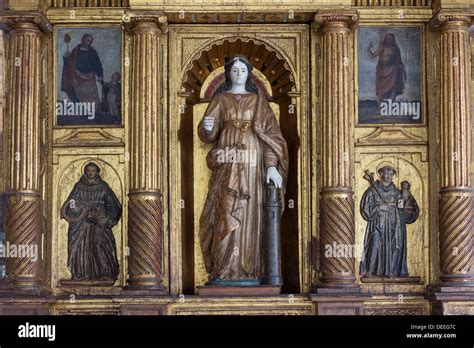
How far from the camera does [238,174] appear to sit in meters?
22.3

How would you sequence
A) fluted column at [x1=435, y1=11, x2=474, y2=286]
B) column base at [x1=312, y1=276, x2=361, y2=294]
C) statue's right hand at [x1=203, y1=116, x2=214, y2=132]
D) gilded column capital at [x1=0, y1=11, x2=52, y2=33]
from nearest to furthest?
1. column base at [x1=312, y1=276, x2=361, y2=294]
2. fluted column at [x1=435, y1=11, x2=474, y2=286]
3. gilded column capital at [x1=0, y1=11, x2=52, y2=33]
4. statue's right hand at [x1=203, y1=116, x2=214, y2=132]

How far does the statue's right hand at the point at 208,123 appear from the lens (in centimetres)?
2236

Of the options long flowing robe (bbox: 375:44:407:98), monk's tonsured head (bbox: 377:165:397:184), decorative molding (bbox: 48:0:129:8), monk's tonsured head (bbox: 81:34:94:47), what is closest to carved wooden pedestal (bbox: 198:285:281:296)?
monk's tonsured head (bbox: 377:165:397:184)

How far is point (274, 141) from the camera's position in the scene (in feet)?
73.4

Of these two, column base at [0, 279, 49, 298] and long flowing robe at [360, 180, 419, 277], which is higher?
long flowing robe at [360, 180, 419, 277]

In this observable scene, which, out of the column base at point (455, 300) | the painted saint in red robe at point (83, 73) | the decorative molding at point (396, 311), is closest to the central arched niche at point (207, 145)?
the decorative molding at point (396, 311)

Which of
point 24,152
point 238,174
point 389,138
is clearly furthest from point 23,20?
point 389,138

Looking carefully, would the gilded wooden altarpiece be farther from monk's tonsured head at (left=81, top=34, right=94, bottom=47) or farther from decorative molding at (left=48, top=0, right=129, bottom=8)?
monk's tonsured head at (left=81, top=34, right=94, bottom=47)

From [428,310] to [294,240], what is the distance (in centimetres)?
256

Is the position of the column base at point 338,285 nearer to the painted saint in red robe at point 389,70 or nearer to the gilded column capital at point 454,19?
the painted saint in red robe at point 389,70

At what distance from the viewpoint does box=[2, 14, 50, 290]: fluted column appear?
21.7m

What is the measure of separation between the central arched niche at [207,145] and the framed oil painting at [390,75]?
4.19ft

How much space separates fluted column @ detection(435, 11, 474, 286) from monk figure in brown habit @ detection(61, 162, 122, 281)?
218 inches

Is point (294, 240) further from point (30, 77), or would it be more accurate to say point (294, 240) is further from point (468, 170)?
point (30, 77)
